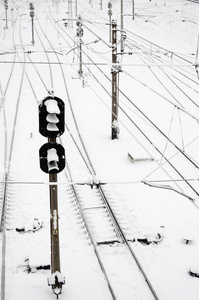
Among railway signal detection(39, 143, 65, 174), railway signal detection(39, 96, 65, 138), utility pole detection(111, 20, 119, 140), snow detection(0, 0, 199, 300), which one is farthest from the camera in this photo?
utility pole detection(111, 20, 119, 140)

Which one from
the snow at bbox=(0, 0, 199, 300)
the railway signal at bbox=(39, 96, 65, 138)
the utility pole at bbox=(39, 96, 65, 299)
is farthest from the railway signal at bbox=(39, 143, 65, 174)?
the snow at bbox=(0, 0, 199, 300)

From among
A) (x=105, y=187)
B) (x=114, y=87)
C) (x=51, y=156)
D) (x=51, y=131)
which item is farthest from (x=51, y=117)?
(x=114, y=87)

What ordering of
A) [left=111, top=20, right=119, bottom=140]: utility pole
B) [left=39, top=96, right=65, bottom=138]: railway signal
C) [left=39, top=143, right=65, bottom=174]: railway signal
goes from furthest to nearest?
[left=111, top=20, right=119, bottom=140]: utility pole < [left=39, top=143, right=65, bottom=174]: railway signal < [left=39, top=96, right=65, bottom=138]: railway signal

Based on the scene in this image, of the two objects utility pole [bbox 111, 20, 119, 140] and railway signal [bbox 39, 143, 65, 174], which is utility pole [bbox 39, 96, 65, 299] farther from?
utility pole [bbox 111, 20, 119, 140]

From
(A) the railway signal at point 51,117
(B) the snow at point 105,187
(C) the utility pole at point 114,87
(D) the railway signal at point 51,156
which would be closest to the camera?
(A) the railway signal at point 51,117

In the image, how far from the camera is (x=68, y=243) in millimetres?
11664

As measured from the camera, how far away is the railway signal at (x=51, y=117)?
7434mm

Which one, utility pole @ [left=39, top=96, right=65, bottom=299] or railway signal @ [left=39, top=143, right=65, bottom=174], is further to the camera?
railway signal @ [left=39, top=143, right=65, bottom=174]

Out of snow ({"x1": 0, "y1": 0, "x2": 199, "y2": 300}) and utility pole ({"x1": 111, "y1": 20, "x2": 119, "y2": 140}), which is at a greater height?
utility pole ({"x1": 111, "y1": 20, "x2": 119, "y2": 140})

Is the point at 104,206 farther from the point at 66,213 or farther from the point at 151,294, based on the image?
the point at 151,294

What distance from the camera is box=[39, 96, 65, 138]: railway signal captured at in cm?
743

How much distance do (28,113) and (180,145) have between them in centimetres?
953

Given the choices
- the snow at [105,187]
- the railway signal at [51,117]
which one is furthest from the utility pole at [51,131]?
the snow at [105,187]

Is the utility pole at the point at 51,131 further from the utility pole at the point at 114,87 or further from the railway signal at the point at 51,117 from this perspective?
the utility pole at the point at 114,87
